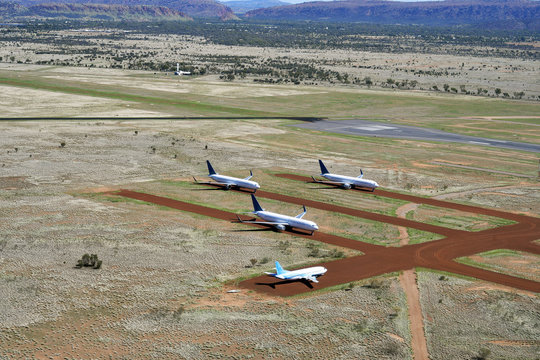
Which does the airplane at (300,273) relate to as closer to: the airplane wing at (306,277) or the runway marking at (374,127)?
the airplane wing at (306,277)

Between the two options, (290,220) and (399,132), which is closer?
(290,220)

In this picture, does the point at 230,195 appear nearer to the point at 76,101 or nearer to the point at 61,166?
the point at 61,166

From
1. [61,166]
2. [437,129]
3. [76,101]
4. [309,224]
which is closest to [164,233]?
[309,224]

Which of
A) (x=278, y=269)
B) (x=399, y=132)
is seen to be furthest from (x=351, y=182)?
(x=399, y=132)

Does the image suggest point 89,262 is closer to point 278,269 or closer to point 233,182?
point 278,269

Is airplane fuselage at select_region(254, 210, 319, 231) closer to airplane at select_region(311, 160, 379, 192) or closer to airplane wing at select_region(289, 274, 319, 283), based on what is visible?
airplane wing at select_region(289, 274, 319, 283)

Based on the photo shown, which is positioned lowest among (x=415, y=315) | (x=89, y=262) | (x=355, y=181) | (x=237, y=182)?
(x=415, y=315)

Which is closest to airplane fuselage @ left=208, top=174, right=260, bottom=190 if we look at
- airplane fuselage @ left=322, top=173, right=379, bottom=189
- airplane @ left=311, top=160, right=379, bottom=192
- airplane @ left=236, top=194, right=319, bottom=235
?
airplane @ left=311, top=160, right=379, bottom=192

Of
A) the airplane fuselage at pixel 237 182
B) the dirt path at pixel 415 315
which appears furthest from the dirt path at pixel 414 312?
the airplane fuselage at pixel 237 182
